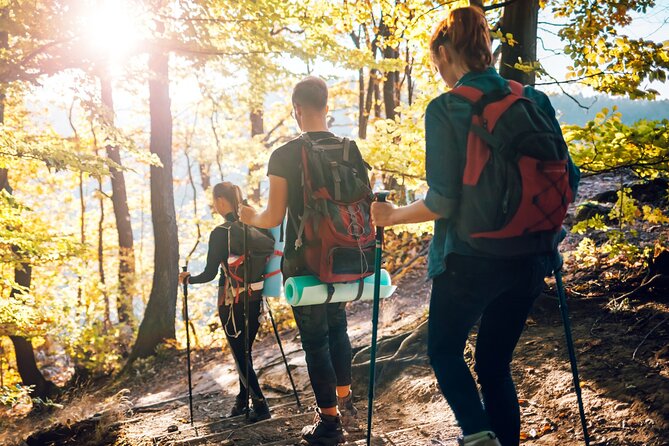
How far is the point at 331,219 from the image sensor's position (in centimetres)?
306

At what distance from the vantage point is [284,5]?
7.93 m

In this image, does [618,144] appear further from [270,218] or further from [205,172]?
[205,172]

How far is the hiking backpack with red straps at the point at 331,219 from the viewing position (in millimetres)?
3068

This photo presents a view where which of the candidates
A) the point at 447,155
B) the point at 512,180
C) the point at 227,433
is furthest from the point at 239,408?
the point at 512,180

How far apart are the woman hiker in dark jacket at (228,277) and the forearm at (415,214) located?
257cm

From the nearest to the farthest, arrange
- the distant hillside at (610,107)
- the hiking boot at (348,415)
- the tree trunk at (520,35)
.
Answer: the hiking boot at (348,415), the distant hillside at (610,107), the tree trunk at (520,35)

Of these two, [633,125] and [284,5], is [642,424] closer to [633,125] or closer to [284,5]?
[633,125]

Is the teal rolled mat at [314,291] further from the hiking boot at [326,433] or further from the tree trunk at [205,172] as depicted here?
the tree trunk at [205,172]

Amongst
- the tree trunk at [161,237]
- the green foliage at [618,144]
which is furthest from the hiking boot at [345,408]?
the tree trunk at [161,237]

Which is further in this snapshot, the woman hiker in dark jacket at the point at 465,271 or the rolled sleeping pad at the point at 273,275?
the rolled sleeping pad at the point at 273,275

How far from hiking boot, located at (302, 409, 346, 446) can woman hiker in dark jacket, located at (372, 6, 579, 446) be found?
130cm

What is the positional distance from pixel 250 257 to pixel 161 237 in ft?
26.5

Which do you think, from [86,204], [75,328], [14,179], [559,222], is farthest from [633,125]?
[86,204]

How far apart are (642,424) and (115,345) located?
14.5 m
